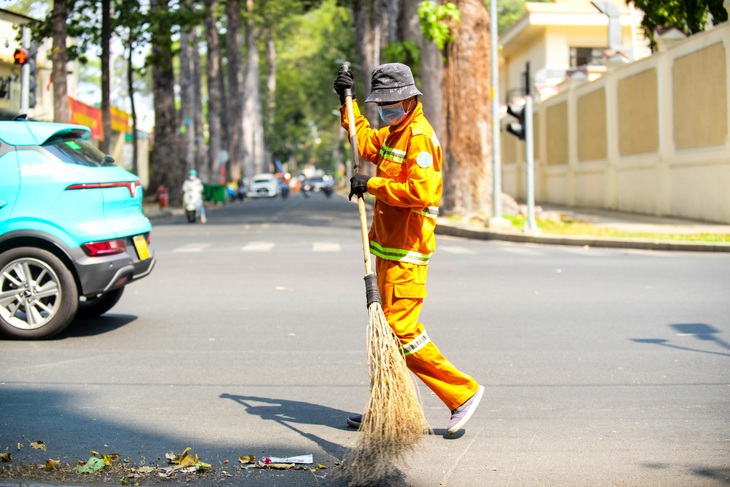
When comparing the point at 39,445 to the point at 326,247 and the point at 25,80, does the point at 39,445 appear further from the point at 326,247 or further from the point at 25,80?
the point at 326,247

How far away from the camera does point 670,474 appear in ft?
16.7

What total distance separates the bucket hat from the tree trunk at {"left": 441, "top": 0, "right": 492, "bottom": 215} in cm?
2122

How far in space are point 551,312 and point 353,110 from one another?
5646 mm

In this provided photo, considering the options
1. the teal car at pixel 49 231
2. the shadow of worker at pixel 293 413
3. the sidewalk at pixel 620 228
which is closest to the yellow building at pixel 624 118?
the sidewalk at pixel 620 228

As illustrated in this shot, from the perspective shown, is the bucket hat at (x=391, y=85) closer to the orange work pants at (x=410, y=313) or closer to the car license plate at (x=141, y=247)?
the orange work pants at (x=410, y=313)

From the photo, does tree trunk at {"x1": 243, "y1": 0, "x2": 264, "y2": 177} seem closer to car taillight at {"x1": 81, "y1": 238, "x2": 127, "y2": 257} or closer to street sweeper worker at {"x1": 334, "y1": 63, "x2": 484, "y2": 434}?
car taillight at {"x1": 81, "y1": 238, "x2": 127, "y2": 257}

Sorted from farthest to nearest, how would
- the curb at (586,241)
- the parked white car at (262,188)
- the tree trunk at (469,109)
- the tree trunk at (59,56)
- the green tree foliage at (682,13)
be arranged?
the parked white car at (262,188) → the tree trunk at (59,56) → the tree trunk at (469,109) → the green tree foliage at (682,13) → the curb at (586,241)

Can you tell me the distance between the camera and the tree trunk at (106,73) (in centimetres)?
3238

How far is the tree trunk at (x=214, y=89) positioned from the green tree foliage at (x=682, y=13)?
27920 mm

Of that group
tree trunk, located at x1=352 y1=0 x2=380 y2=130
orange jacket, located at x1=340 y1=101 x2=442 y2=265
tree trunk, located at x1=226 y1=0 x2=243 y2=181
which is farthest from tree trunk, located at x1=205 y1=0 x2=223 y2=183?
orange jacket, located at x1=340 y1=101 x2=442 y2=265

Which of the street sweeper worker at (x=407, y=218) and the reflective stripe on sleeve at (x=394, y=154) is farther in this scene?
the reflective stripe on sleeve at (x=394, y=154)

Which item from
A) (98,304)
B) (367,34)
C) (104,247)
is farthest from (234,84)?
(104,247)

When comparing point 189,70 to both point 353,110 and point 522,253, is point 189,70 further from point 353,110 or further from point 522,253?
point 353,110

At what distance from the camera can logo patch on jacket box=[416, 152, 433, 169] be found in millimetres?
5336
